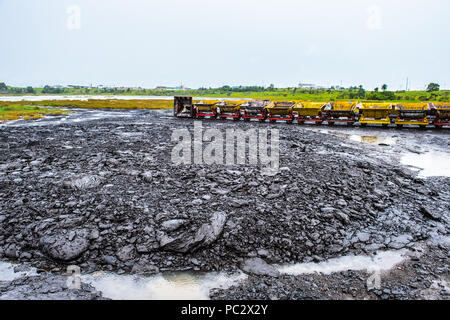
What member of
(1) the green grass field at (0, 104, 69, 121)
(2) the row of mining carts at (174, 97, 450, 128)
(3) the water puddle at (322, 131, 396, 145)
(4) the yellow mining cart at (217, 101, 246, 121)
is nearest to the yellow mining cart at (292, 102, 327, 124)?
(2) the row of mining carts at (174, 97, 450, 128)

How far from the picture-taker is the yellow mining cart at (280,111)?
66.1 feet

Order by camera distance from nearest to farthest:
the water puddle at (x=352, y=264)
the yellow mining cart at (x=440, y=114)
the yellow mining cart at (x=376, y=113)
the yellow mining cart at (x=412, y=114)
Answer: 1. the water puddle at (x=352, y=264)
2. the yellow mining cart at (x=440, y=114)
3. the yellow mining cart at (x=412, y=114)
4. the yellow mining cart at (x=376, y=113)

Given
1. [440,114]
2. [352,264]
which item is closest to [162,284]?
[352,264]

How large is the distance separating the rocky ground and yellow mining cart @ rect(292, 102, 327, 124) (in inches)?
473

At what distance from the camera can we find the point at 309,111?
19766 mm

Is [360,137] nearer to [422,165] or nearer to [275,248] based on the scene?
[422,165]

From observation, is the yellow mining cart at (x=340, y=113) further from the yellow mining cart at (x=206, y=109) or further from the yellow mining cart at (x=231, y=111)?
the yellow mining cart at (x=206, y=109)

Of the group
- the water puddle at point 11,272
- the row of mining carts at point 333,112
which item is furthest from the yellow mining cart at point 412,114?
the water puddle at point 11,272

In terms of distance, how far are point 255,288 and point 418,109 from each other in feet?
62.9

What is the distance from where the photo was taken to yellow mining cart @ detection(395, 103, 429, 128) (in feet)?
57.7

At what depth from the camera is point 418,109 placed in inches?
699

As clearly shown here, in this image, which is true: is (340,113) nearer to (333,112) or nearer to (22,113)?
(333,112)

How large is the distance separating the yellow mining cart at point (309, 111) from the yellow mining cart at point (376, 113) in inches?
102

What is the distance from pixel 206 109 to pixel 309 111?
8.28m
